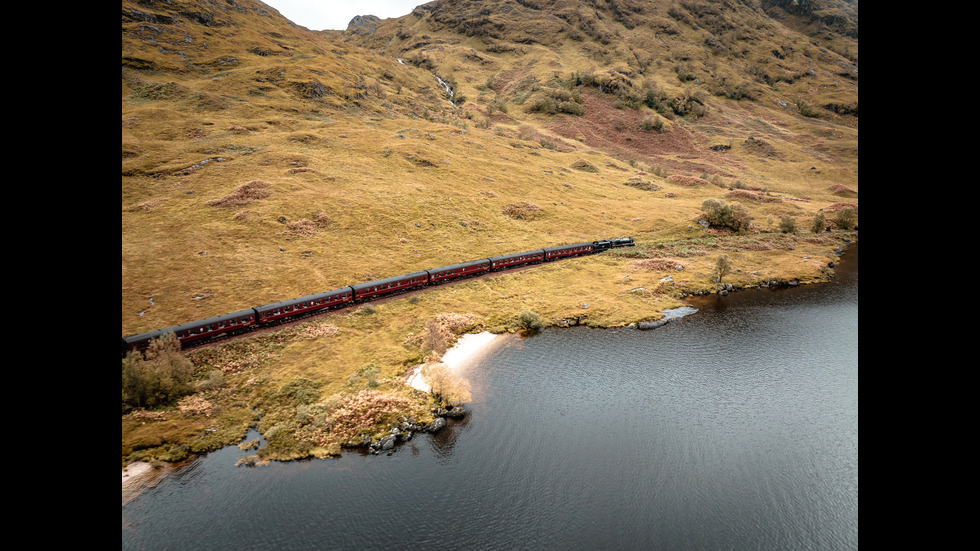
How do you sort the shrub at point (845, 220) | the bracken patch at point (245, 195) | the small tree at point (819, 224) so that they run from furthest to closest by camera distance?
the shrub at point (845, 220) < the small tree at point (819, 224) < the bracken patch at point (245, 195)

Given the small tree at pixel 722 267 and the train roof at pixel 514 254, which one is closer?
the small tree at pixel 722 267

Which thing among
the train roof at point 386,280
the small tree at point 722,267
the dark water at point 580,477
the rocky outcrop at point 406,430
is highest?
the train roof at point 386,280

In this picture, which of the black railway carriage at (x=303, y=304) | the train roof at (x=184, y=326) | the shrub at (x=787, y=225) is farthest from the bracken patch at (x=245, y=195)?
the shrub at (x=787, y=225)

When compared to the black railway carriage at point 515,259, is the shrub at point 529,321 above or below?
below

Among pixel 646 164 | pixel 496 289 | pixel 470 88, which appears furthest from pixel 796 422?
pixel 470 88

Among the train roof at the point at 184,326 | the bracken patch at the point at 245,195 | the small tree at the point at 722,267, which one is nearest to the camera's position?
the train roof at the point at 184,326

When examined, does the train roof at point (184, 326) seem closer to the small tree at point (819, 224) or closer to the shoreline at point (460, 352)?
the shoreline at point (460, 352)

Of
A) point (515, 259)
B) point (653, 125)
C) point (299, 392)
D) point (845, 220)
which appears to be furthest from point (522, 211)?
point (653, 125)
